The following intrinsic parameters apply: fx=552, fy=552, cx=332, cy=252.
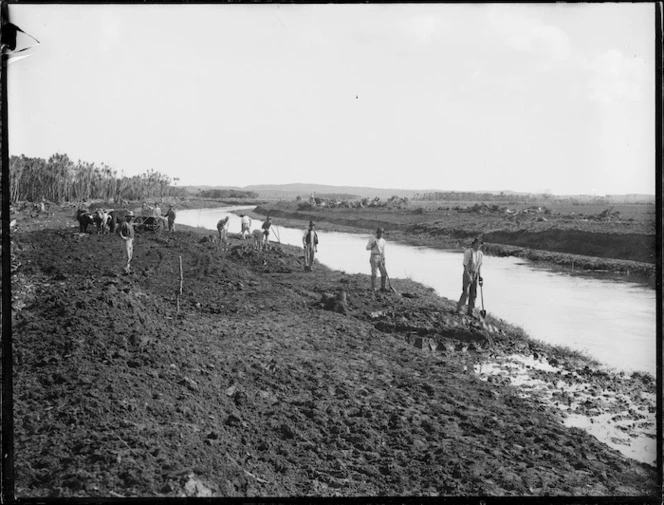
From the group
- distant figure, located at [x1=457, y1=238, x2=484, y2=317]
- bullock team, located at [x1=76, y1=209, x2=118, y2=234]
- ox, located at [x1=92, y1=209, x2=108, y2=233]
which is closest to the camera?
distant figure, located at [x1=457, y1=238, x2=484, y2=317]

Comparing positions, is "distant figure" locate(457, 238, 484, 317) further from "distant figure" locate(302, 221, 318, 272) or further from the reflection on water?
"distant figure" locate(302, 221, 318, 272)

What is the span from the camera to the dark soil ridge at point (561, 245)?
21109 mm

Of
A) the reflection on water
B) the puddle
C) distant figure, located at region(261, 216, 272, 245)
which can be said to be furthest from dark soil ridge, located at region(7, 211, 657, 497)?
distant figure, located at region(261, 216, 272, 245)

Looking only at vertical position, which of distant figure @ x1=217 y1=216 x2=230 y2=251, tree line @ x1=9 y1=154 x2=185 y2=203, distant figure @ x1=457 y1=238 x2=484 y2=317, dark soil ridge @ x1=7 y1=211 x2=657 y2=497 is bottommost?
dark soil ridge @ x1=7 y1=211 x2=657 y2=497

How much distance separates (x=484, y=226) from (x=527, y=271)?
41.2 ft

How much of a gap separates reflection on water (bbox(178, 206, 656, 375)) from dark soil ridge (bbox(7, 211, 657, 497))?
1428 mm

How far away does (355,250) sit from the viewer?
26.7 metres

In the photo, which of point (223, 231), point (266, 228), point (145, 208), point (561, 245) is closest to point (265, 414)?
point (266, 228)

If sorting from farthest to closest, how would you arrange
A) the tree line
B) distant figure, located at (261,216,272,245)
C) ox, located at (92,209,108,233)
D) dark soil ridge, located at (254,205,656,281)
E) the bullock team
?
the tree line, dark soil ridge, located at (254,205,656,281), ox, located at (92,209,108,233), distant figure, located at (261,216,272,245), the bullock team

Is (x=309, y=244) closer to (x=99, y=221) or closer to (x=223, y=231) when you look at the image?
(x=223, y=231)

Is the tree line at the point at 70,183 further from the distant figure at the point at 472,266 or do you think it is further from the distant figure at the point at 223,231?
the distant figure at the point at 472,266

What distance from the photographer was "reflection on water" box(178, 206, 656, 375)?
1150 cm

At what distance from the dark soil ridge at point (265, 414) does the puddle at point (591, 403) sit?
32 cm

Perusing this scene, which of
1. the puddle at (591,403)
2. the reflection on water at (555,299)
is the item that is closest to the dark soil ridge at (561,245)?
the reflection on water at (555,299)
